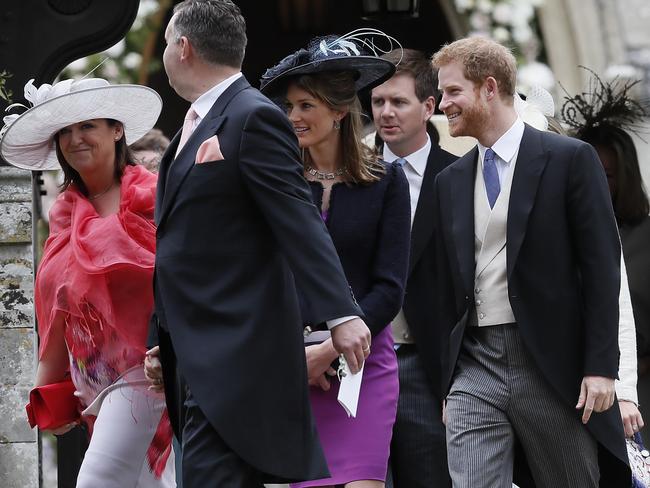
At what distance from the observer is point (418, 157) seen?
250 inches

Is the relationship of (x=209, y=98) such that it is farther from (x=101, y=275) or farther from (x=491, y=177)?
(x=101, y=275)

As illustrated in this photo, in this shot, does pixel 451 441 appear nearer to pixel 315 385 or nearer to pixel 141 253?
pixel 315 385

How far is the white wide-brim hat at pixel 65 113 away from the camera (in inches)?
237

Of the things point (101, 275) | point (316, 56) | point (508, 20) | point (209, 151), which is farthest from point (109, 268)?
point (508, 20)

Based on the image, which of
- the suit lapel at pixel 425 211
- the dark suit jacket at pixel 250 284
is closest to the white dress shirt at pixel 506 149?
the suit lapel at pixel 425 211

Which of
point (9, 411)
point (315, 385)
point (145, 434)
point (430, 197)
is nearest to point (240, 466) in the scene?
point (315, 385)

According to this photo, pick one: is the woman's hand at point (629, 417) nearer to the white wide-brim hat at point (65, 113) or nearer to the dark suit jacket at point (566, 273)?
the dark suit jacket at point (566, 273)

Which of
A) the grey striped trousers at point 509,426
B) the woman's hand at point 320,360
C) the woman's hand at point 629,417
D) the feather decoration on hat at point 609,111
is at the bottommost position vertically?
the woman's hand at point 629,417

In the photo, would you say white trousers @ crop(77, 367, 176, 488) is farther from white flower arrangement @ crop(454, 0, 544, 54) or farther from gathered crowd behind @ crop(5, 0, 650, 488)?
white flower arrangement @ crop(454, 0, 544, 54)

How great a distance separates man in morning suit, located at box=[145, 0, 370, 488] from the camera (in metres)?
4.50

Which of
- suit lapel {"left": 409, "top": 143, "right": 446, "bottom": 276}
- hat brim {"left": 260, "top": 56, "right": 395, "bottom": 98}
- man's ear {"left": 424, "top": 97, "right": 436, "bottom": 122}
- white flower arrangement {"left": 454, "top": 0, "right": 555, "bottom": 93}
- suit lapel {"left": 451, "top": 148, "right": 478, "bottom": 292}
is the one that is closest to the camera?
suit lapel {"left": 451, "top": 148, "right": 478, "bottom": 292}

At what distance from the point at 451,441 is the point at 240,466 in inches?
43.5

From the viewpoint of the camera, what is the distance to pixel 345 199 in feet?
18.2

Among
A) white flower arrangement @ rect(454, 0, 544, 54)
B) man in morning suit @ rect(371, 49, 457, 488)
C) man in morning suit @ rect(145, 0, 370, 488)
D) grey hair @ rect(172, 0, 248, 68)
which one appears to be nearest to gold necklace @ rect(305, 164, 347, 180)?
man in morning suit @ rect(371, 49, 457, 488)
